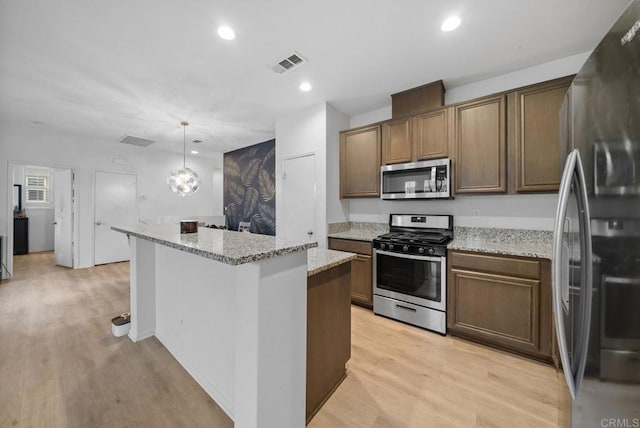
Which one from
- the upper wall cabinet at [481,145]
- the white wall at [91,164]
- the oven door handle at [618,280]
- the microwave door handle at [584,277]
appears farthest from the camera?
the white wall at [91,164]

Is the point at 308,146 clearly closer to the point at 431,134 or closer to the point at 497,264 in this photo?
the point at 431,134

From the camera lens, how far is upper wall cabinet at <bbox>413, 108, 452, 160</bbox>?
260 centimetres

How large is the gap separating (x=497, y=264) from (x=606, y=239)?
→ 1.51 m

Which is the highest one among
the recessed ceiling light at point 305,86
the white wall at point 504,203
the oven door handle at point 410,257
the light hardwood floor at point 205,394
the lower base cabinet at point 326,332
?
the recessed ceiling light at point 305,86

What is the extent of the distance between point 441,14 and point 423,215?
1936mm

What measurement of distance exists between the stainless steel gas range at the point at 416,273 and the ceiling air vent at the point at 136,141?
5173 millimetres

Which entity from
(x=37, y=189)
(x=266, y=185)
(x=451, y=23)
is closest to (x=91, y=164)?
(x=37, y=189)

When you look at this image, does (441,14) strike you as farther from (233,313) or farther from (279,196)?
Result: (279,196)

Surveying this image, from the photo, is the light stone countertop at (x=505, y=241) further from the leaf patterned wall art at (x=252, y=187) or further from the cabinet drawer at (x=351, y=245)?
the leaf patterned wall art at (x=252, y=187)

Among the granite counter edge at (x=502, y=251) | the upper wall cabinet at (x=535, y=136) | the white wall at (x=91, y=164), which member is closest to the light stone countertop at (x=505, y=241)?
the granite counter edge at (x=502, y=251)

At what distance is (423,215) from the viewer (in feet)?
9.71

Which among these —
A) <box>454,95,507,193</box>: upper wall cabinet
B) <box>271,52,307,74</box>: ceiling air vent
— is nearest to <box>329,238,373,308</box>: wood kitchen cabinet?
<box>454,95,507,193</box>: upper wall cabinet

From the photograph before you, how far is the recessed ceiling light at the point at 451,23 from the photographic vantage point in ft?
5.94

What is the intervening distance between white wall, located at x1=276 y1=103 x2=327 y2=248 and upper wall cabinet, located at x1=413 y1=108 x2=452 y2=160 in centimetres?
117
